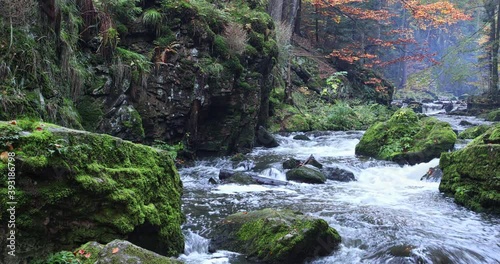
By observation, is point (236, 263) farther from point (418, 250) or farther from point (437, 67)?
point (437, 67)

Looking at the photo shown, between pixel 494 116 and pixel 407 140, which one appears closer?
pixel 407 140

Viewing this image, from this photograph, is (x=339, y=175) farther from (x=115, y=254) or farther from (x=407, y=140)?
(x=115, y=254)

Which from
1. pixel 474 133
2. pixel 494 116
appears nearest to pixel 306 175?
pixel 474 133

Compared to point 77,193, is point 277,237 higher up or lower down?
lower down

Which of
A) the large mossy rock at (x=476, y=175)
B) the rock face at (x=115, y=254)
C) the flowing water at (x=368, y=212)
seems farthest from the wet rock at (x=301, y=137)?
the rock face at (x=115, y=254)

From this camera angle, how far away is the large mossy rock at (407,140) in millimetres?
11625

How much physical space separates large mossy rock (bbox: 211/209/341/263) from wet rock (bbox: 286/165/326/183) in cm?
386

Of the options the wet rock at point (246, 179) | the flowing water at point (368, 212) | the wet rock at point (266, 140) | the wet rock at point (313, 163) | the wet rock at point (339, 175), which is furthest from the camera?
the wet rock at point (266, 140)

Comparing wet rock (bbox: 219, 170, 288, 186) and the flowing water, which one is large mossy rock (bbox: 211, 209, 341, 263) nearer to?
the flowing water

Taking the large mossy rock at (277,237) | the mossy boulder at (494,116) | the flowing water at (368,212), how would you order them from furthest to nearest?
the mossy boulder at (494,116) → the flowing water at (368,212) → the large mossy rock at (277,237)

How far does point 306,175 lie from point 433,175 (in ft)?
10.3

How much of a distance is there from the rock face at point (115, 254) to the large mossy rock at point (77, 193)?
1.52 ft

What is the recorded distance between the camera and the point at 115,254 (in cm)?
311

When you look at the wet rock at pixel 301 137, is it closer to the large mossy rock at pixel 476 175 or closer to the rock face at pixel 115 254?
the large mossy rock at pixel 476 175
